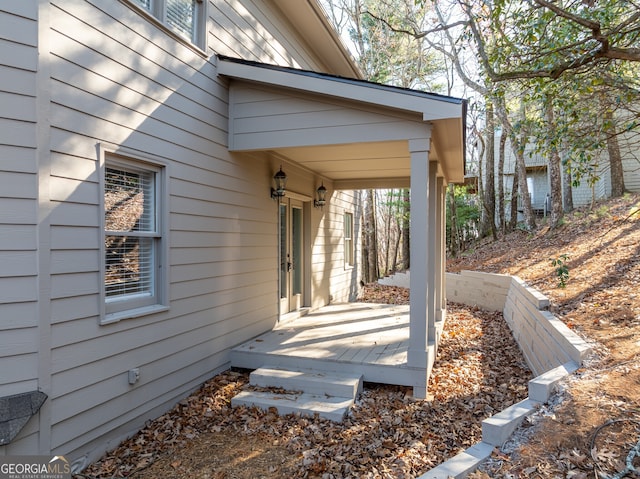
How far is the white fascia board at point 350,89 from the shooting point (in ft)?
13.7

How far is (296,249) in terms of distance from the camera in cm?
→ 763

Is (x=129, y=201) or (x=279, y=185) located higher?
(x=279, y=185)

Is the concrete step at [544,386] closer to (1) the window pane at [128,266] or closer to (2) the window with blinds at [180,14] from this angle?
(1) the window pane at [128,266]

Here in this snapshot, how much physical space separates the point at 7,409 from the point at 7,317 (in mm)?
614

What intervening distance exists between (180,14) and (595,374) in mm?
5502

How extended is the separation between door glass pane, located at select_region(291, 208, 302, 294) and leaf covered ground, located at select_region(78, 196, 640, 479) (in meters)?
2.83

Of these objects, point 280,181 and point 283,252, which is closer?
point 280,181

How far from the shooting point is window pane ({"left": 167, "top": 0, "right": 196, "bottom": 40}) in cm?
434

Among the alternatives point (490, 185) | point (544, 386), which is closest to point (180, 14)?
point (544, 386)

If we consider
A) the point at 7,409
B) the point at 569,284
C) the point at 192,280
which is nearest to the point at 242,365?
the point at 192,280

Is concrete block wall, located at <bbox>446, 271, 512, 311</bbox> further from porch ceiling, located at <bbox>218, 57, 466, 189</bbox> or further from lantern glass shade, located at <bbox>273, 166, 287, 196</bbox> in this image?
lantern glass shade, located at <bbox>273, 166, 287, 196</bbox>

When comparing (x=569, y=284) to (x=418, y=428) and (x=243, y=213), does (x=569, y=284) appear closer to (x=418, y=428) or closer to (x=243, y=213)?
(x=418, y=428)

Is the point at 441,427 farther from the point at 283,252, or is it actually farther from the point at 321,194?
the point at 321,194

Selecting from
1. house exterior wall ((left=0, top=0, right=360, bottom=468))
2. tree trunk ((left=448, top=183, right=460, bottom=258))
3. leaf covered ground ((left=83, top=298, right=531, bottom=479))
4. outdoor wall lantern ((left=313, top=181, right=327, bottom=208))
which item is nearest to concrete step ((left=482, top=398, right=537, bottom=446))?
leaf covered ground ((left=83, top=298, right=531, bottom=479))
